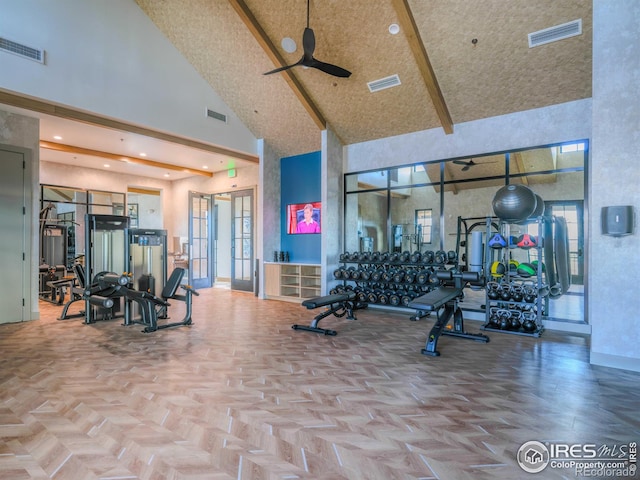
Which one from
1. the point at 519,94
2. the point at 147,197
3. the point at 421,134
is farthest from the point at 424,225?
the point at 147,197

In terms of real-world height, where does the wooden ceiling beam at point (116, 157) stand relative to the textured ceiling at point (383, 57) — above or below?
below

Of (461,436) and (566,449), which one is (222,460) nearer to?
(461,436)

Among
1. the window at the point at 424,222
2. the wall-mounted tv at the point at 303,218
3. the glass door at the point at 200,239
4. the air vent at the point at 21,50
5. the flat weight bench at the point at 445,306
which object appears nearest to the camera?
the flat weight bench at the point at 445,306

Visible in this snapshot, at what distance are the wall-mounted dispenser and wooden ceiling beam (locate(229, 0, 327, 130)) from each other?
15.7 feet

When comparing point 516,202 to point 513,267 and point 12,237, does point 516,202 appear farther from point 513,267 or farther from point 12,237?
point 12,237

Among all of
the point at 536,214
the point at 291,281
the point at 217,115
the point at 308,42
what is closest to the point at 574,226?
the point at 536,214

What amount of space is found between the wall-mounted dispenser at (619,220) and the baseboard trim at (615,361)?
3.90 ft

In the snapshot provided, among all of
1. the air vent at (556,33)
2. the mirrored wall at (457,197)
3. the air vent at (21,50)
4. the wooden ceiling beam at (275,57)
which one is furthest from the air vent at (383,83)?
the air vent at (21,50)

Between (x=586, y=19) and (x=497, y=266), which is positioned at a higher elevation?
(x=586, y=19)

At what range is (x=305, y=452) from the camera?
2039 millimetres

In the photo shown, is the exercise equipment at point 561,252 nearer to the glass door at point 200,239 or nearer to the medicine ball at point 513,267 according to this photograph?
the medicine ball at point 513,267

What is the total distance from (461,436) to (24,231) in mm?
6340

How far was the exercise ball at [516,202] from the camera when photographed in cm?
459

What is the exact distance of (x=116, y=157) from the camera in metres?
7.55
